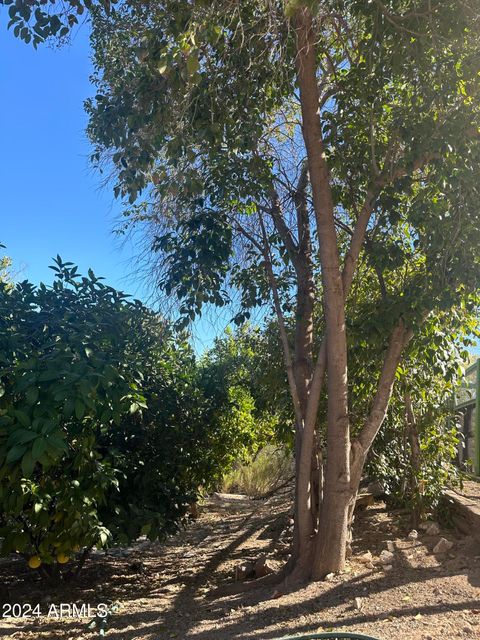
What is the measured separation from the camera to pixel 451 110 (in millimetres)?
5609

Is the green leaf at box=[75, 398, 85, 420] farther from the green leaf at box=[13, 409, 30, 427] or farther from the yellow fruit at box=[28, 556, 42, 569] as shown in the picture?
the yellow fruit at box=[28, 556, 42, 569]

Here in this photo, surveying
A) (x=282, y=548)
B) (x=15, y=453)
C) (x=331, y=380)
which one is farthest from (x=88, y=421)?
(x=282, y=548)

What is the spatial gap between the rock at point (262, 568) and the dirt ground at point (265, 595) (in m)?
0.32

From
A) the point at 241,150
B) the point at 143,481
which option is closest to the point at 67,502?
the point at 143,481

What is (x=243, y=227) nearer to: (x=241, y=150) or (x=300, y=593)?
(x=241, y=150)

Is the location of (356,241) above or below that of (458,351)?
above

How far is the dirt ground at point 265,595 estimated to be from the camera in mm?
4602

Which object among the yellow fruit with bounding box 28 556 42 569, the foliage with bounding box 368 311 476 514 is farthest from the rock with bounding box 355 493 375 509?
the yellow fruit with bounding box 28 556 42 569

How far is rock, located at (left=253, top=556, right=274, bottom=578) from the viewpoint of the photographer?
22.0ft

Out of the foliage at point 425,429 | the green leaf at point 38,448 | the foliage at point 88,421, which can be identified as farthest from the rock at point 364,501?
the green leaf at point 38,448

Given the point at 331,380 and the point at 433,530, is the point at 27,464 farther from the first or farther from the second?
the point at 433,530

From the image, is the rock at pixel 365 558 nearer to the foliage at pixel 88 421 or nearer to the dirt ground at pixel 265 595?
the dirt ground at pixel 265 595

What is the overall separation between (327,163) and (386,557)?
3.84 metres

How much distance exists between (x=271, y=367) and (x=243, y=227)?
5.82 ft
